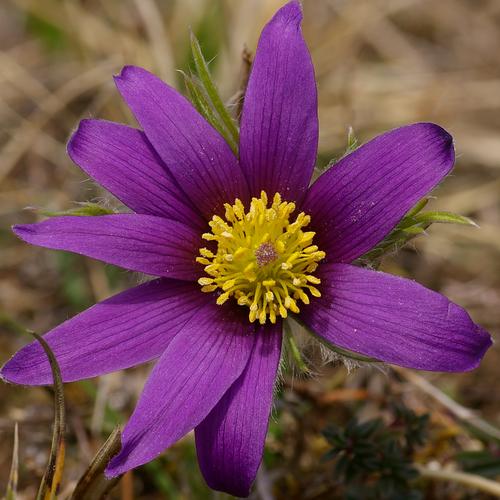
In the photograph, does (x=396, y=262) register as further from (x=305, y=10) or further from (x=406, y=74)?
(x=305, y=10)

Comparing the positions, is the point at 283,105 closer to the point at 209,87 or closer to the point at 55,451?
the point at 209,87

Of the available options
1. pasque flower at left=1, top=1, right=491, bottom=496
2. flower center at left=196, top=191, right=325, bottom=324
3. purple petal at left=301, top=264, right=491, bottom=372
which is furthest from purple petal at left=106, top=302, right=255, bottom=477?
purple petal at left=301, top=264, right=491, bottom=372

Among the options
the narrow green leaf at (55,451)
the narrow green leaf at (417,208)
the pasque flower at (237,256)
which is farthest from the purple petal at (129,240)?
the narrow green leaf at (417,208)

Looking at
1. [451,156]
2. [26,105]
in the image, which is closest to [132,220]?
[451,156]

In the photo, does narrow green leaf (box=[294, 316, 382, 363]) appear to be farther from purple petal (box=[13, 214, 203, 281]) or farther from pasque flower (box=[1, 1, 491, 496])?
purple petal (box=[13, 214, 203, 281])

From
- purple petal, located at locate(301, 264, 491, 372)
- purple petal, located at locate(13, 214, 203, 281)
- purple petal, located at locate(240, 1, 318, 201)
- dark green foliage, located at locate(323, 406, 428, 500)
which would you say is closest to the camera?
purple petal, located at locate(301, 264, 491, 372)

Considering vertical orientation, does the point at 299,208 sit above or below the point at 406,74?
above

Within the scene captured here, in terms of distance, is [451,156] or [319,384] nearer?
[451,156]
